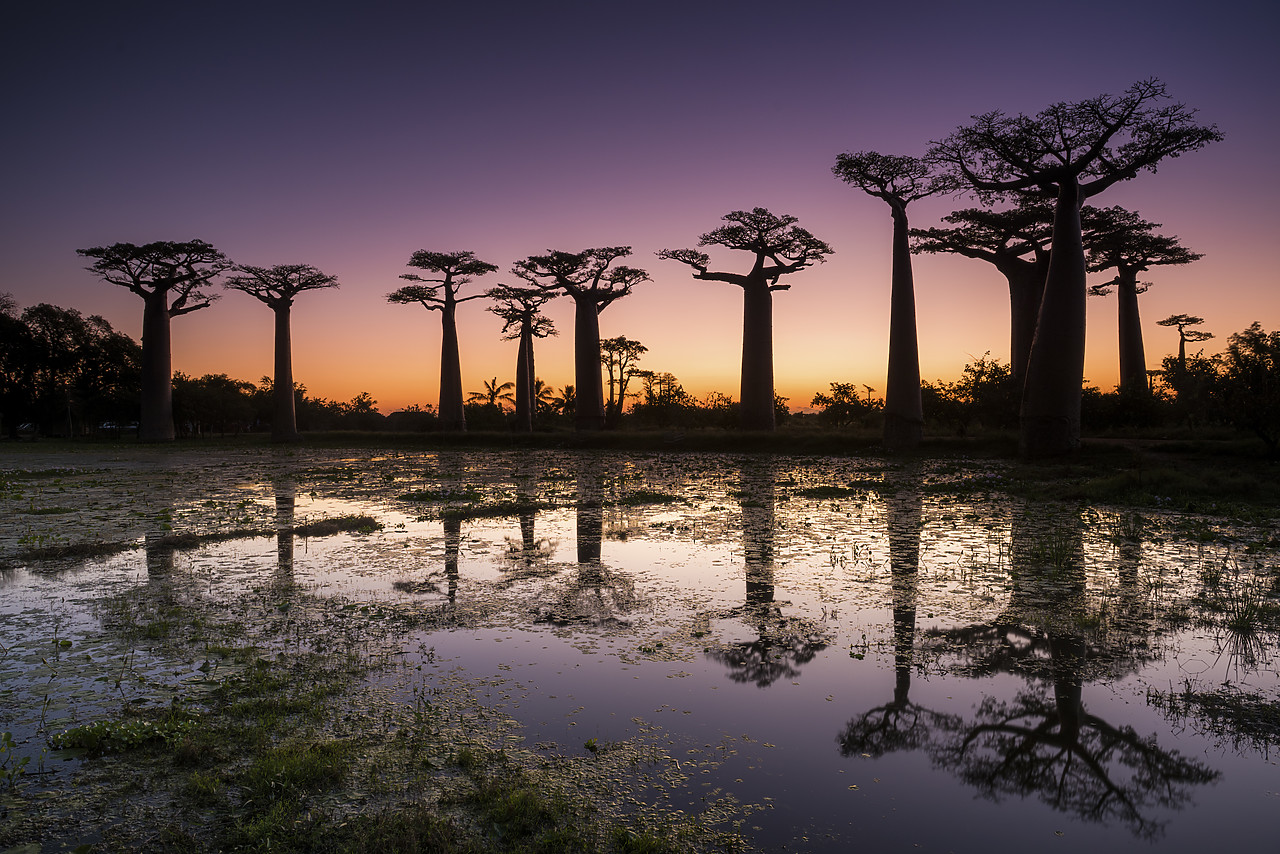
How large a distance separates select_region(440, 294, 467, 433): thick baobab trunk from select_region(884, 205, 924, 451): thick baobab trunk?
24.1m

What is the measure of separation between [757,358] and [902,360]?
6.98 meters

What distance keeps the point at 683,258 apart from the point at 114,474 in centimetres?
2008

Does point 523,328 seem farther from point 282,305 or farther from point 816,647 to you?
point 816,647

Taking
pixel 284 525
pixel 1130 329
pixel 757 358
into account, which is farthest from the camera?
pixel 1130 329

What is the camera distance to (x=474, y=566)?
757cm

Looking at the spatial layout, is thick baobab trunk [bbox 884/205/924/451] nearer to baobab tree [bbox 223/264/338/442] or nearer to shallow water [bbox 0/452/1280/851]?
shallow water [bbox 0/452/1280/851]

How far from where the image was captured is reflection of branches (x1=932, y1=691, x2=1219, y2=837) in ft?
9.92

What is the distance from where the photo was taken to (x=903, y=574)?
703cm

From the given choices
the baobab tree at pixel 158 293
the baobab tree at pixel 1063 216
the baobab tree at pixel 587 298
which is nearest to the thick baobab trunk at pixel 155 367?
the baobab tree at pixel 158 293

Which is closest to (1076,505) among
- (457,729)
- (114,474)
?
(457,729)

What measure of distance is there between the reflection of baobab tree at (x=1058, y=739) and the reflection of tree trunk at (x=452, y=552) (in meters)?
4.18

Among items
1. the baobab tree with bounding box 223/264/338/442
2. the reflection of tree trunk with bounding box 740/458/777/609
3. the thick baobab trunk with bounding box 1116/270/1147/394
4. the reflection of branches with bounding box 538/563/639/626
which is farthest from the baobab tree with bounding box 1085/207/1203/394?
the baobab tree with bounding box 223/264/338/442

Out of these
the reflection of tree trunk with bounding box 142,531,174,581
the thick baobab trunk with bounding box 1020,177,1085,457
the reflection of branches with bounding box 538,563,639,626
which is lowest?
the reflection of branches with bounding box 538,563,639,626

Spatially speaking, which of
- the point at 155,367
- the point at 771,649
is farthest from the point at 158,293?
the point at 771,649
